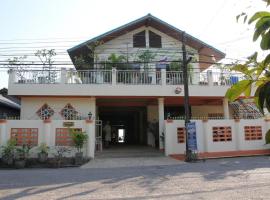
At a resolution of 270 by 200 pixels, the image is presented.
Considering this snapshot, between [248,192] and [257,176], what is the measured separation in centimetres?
253

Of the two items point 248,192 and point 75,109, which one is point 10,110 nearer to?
point 75,109

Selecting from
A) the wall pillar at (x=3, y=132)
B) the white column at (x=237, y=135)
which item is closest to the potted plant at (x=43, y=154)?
the wall pillar at (x=3, y=132)

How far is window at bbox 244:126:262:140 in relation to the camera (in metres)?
16.8

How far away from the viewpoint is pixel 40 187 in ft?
27.3

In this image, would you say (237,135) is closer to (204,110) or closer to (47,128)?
(204,110)

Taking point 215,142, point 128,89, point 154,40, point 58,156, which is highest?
point 154,40

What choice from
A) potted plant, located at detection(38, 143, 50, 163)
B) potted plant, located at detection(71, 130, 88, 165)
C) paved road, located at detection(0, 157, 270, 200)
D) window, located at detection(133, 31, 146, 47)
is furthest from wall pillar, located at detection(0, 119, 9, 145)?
window, located at detection(133, 31, 146, 47)

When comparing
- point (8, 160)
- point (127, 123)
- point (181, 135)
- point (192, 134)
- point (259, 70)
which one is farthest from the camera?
point (127, 123)

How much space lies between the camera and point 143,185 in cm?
839

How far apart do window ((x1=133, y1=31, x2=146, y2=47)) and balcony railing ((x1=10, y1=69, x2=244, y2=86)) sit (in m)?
2.93

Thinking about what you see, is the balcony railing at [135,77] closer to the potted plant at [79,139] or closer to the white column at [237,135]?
the potted plant at [79,139]

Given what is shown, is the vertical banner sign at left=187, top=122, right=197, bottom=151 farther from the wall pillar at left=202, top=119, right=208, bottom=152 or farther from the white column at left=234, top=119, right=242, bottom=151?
the white column at left=234, top=119, right=242, bottom=151

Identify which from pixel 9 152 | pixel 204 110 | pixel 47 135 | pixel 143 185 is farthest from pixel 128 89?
pixel 143 185

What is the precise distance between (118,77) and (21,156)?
649cm
